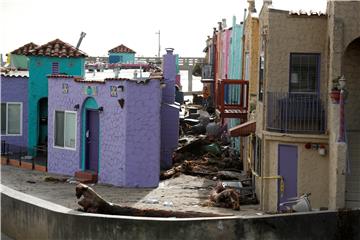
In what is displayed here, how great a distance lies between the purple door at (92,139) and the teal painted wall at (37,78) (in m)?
4.46

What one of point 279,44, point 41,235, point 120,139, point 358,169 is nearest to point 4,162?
point 120,139

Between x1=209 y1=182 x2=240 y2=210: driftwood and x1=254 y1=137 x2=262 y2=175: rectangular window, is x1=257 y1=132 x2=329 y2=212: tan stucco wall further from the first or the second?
x1=254 y1=137 x2=262 y2=175: rectangular window

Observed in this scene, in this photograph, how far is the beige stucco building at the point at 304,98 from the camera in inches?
734

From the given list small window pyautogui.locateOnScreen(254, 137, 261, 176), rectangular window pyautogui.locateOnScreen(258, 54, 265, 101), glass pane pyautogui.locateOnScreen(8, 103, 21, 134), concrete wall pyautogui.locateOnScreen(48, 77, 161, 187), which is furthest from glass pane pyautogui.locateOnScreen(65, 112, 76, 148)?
rectangular window pyautogui.locateOnScreen(258, 54, 265, 101)

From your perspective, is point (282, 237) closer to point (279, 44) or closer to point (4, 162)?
point (279, 44)

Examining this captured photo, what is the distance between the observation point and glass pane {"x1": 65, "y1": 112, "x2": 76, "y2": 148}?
25561 mm

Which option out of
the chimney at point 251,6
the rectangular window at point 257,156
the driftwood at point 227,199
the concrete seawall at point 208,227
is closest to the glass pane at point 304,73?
the rectangular window at point 257,156

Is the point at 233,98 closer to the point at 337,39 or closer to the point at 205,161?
the point at 205,161

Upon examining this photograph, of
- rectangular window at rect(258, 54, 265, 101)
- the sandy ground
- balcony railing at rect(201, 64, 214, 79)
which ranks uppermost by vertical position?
balcony railing at rect(201, 64, 214, 79)

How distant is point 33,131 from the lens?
1145 inches

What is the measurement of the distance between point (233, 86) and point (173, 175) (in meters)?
5.44

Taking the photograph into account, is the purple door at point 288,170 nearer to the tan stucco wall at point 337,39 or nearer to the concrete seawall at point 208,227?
the tan stucco wall at point 337,39

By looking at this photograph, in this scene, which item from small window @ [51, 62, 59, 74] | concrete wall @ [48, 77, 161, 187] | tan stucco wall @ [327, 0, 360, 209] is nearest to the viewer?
tan stucco wall @ [327, 0, 360, 209]

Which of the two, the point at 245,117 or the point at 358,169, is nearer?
the point at 358,169
